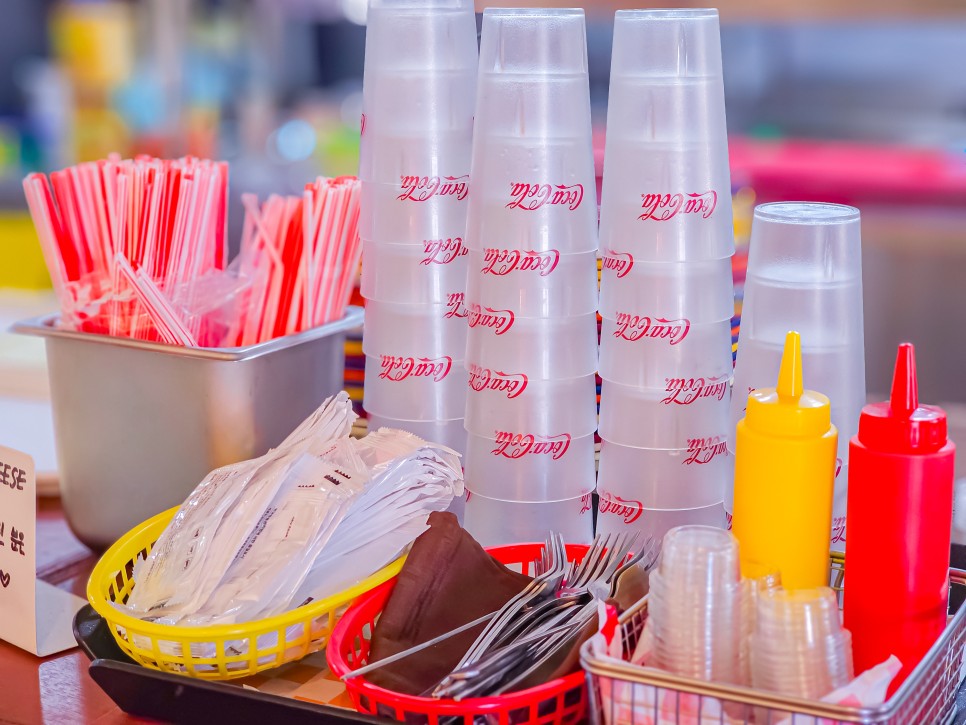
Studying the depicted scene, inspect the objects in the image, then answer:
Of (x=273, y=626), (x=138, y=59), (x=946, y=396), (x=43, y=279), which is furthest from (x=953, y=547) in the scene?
(x=138, y=59)

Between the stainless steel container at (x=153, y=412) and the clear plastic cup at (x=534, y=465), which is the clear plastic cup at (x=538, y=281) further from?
the stainless steel container at (x=153, y=412)

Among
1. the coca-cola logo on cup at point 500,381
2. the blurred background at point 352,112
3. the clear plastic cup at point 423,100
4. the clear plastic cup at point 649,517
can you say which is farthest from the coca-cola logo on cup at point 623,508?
the blurred background at point 352,112

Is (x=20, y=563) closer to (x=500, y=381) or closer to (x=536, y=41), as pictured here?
(x=500, y=381)

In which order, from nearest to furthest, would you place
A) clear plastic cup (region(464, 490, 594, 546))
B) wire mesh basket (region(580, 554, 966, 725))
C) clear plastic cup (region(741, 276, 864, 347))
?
wire mesh basket (region(580, 554, 966, 725)) → clear plastic cup (region(741, 276, 864, 347)) → clear plastic cup (region(464, 490, 594, 546))

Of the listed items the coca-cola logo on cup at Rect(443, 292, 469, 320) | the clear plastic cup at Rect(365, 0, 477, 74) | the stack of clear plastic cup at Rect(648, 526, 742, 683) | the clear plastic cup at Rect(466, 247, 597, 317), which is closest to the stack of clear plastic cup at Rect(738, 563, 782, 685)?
the stack of clear plastic cup at Rect(648, 526, 742, 683)

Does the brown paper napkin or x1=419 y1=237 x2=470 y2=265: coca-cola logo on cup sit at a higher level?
x1=419 y1=237 x2=470 y2=265: coca-cola logo on cup

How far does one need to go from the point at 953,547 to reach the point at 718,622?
39cm

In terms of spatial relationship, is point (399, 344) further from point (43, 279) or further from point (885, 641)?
point (43, 279)

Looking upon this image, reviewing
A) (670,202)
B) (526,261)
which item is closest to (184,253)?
(526,261)

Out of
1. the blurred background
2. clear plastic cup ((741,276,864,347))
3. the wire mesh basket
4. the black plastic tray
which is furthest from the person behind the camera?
the blurred background

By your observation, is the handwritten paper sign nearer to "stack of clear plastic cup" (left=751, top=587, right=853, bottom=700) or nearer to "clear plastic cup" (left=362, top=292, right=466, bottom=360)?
"clear plastic cup" (left=362, top=292, right=466, bottom=360)

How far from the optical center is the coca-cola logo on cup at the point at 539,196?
82cm

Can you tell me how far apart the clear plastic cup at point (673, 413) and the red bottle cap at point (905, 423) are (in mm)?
200

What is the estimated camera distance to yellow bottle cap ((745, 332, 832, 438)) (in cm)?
64
